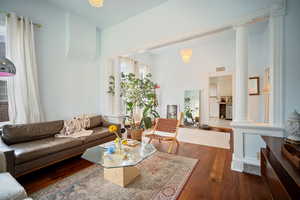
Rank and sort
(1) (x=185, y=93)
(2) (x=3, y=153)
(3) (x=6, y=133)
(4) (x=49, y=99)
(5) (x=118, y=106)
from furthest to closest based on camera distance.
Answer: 1. (1) (x=185, y=93)
2. (5) (x=118, y=106)
3. (4) (x=49, y=99)
4. (3) (x=6, y=133)
5. (2) (x=3, y=153)

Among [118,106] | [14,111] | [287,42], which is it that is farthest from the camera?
[118,106]

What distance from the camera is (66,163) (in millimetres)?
2510

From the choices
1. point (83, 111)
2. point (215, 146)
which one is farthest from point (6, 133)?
point (215, 146)

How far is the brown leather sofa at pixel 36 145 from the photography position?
183 centimetres

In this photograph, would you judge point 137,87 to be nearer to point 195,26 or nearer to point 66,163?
point 195,26

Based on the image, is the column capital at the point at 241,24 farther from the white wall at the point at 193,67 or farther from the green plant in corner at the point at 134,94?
the green plant in corner at the point at 134,94

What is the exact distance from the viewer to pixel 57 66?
3.13 meters

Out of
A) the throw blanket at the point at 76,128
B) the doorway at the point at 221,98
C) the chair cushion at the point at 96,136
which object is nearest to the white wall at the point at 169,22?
the throw blanket at the point at 76,128

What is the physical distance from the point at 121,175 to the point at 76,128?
1.86 m

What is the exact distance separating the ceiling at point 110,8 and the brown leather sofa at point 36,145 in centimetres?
273

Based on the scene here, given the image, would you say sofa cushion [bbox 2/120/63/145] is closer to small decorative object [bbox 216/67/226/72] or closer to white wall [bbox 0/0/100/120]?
white wall [bbox 0/0/100/120]

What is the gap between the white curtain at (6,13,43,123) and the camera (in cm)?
243

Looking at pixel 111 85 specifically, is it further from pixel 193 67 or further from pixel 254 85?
pixel 254 85

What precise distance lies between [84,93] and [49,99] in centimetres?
86
